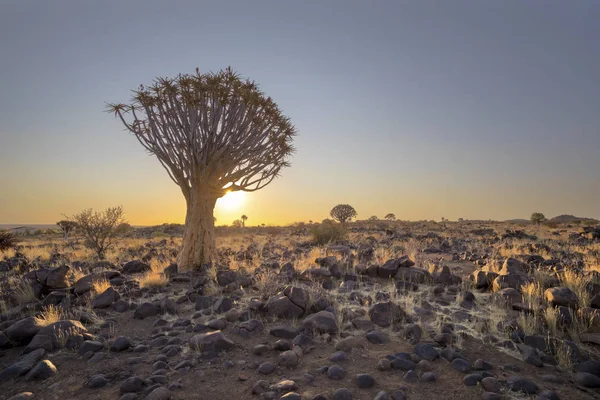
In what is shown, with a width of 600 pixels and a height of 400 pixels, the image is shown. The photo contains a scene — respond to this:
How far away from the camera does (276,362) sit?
4.55m

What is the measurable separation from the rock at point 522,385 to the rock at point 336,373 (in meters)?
1.78

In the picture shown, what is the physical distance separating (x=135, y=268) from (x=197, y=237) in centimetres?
221

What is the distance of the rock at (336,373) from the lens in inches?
161

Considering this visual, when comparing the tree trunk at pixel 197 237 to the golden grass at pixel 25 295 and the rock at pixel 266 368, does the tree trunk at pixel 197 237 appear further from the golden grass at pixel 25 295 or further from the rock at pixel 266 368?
the rock at pixel 266 368

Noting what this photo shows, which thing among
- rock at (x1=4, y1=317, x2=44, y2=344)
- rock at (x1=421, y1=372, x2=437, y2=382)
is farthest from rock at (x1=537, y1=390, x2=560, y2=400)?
rock at (x1=4, y1=317, x2=44, y2=344)

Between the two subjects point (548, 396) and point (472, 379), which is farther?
point (472, 379)

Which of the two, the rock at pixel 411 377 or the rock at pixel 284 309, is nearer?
the rock at pixel 411 377

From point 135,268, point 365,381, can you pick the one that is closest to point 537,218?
point 135,268

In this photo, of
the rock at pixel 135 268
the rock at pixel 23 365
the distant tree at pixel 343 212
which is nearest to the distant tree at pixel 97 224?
the rock at pixel 135 268

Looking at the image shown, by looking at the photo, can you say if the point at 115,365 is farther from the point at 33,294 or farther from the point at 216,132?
the point at 216,132

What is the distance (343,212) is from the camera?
4450 cm

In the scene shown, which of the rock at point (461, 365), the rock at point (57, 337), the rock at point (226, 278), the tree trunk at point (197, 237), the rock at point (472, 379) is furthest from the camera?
the tree trunk at point (197, 237)

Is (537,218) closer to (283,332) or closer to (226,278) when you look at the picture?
(226,278)

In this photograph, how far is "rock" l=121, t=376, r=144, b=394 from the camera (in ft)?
12.8
